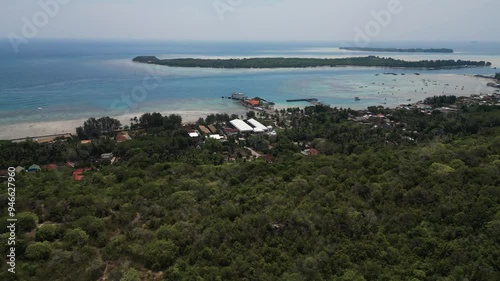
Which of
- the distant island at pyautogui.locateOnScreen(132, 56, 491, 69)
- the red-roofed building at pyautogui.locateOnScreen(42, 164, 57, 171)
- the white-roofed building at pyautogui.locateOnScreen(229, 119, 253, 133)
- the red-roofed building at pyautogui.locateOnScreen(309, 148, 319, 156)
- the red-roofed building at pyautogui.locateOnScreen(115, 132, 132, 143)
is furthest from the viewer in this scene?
the distant island at pyautogui.locateOnScreen(132, 56, 491, 69)

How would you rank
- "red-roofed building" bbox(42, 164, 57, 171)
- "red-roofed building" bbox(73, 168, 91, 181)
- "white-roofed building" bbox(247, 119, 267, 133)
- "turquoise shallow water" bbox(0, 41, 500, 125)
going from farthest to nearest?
"turquoise shallow water" bbox(0, 41, 500, 125) < "white-roofed building" bbox(247, 119, 267, 133) < "red-roofed building" bbox(42, 164, 57, 171) < "red-roofed building" bbox(73, 168, 91, 181)

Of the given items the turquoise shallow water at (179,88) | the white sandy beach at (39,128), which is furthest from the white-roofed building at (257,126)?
the turquoise shallow water at (179,88)

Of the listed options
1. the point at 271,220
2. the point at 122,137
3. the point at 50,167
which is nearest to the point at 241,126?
the point at 122,137

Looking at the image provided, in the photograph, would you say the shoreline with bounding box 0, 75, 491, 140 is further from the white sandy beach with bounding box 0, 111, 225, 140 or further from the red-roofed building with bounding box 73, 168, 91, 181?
the red-roofed building with bounding box 73, 168, 91, 181

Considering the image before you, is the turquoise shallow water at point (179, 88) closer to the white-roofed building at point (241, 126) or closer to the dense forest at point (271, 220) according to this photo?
the white-roofed building at point (241, 126)

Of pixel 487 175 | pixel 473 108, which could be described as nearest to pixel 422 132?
pixel 473 108

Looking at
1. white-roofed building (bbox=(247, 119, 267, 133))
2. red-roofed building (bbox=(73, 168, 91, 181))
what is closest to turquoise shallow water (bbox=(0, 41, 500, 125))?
white-roofed building (bbox=(247, 119, 267, 133))
